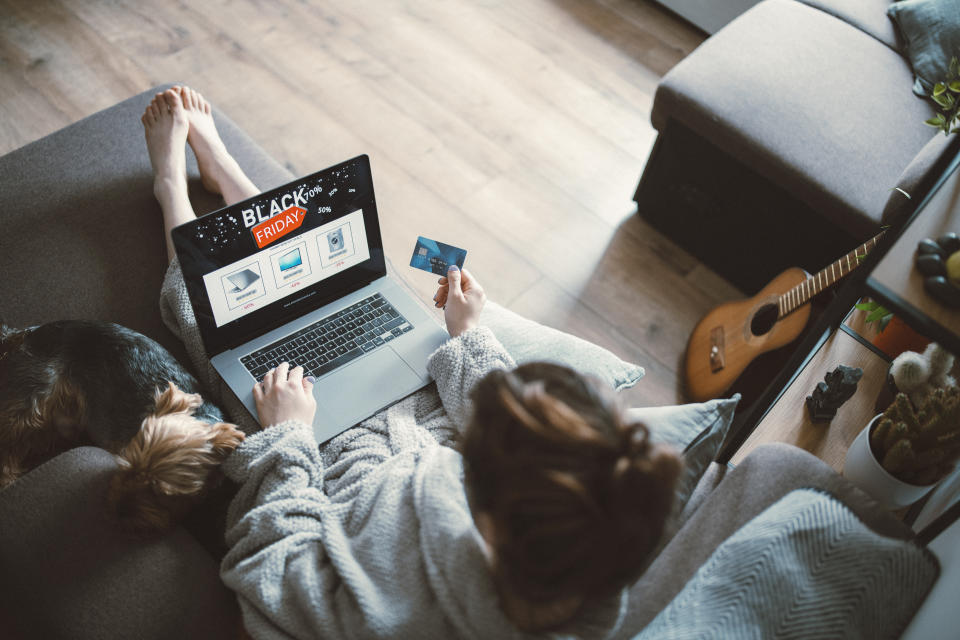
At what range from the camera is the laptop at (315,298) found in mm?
1188

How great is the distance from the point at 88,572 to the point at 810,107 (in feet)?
6.46

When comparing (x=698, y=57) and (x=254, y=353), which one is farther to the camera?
(x=698, y=57)

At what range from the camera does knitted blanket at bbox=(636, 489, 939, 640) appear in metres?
0.82

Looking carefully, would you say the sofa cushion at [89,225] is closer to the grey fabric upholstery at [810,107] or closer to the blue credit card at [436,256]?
the blue credit card at [436,256]

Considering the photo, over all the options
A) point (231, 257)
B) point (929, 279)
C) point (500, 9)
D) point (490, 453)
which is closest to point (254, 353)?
point (231, 257)

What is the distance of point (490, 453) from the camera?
0.72m

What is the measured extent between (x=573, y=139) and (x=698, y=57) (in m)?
0.58

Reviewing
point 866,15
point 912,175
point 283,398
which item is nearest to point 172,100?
point 283,398

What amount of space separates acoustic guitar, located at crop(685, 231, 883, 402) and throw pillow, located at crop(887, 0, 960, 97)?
2.23 ft

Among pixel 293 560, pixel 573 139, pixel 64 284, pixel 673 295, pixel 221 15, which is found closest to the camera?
pixel 293 560

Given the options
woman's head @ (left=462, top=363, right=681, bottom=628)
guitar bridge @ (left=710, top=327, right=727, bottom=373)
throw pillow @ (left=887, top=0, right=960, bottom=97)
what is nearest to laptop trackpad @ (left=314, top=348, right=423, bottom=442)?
woman's head @ (left=462, top=363, right=681, bottom=628)

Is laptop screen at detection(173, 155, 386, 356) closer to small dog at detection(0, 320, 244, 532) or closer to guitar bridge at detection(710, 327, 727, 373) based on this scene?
small dog at detection(0, 320, 244, 532)

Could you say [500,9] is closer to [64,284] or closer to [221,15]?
[221,15]

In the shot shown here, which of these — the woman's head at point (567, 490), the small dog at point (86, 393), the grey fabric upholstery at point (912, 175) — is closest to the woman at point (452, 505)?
the woman's head at point (567, 490)
